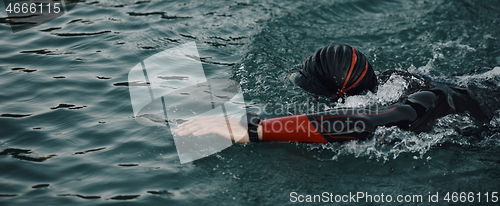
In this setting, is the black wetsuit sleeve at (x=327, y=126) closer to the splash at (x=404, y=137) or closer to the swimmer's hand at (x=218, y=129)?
the splash at (x=404, y=137)

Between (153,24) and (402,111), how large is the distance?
173 inches

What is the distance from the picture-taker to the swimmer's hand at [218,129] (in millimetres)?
3992

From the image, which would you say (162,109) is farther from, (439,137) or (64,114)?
(439,137)

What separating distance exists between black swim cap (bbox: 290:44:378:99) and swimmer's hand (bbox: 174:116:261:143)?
1.08 meters

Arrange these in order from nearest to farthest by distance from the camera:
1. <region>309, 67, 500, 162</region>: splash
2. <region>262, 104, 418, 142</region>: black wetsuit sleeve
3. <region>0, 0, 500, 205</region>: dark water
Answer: <region>0, 0, 500, 205</region>: dark water < <region>262, 104, 418, 142</region>: black wetsuit sleeve < <region>309, 67, 500, 162</region>: splash

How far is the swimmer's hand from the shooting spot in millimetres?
3992

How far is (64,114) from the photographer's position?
4.76 m

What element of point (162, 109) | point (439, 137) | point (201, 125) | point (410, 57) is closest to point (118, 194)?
point (201, 125)

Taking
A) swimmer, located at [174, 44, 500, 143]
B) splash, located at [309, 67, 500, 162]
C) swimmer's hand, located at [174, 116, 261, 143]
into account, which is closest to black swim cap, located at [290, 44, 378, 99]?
swimmer, located at [174, 44, 500, 143]

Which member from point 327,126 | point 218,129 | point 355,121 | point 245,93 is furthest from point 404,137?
point 245,93

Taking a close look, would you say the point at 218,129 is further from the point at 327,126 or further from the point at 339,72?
the point at 339,72

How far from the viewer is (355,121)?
400 centimetres

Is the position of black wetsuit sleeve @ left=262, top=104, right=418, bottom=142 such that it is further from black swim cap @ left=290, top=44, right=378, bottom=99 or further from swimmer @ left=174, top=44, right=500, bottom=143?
black swim cap @ left=290, top=44, right=378, bottom=99

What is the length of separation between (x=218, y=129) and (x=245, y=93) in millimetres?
1332
